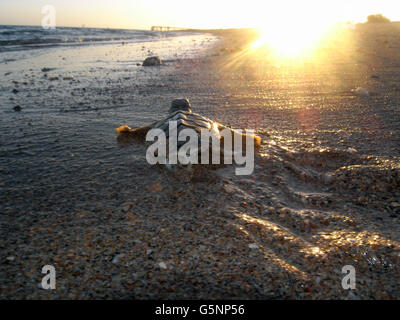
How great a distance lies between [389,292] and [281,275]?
0.58m

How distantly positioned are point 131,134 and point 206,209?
2048mm

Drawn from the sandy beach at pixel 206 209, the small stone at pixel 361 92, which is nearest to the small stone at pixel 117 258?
the sandy beach at pixel 206 209

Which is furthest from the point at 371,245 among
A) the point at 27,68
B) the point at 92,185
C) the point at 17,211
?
the point at 27,68

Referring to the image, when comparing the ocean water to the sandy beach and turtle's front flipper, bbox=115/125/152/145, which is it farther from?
the sandy beach

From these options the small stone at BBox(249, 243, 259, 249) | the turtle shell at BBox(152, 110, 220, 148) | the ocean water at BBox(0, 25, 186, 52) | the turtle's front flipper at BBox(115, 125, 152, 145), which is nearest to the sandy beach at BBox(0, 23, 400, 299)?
the small stone at BBox(249, 243, 259, 249)

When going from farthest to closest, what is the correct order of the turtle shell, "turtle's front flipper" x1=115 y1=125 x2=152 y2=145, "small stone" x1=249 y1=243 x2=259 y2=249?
"turtle's front flipper" x1=115 y1=125 x2=152 y2=145 < the turtle shell < "small stone" x1=249 y1=243 x2=259 y2=249

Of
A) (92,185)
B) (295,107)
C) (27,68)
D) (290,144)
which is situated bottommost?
(92,185)

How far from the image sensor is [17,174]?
117 inches

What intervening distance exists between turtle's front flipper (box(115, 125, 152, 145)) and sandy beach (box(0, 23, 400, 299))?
0.17 m

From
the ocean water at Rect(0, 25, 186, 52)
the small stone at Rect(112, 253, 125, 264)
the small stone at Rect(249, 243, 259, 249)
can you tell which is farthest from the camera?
the ocean water at Rect(0, 25, 186, 52)

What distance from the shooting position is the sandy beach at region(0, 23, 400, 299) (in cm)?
170

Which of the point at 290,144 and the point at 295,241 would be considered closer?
the point at 295,241

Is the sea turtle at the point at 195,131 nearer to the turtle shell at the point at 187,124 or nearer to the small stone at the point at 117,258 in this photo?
the turtle shell at the point at 187,124
